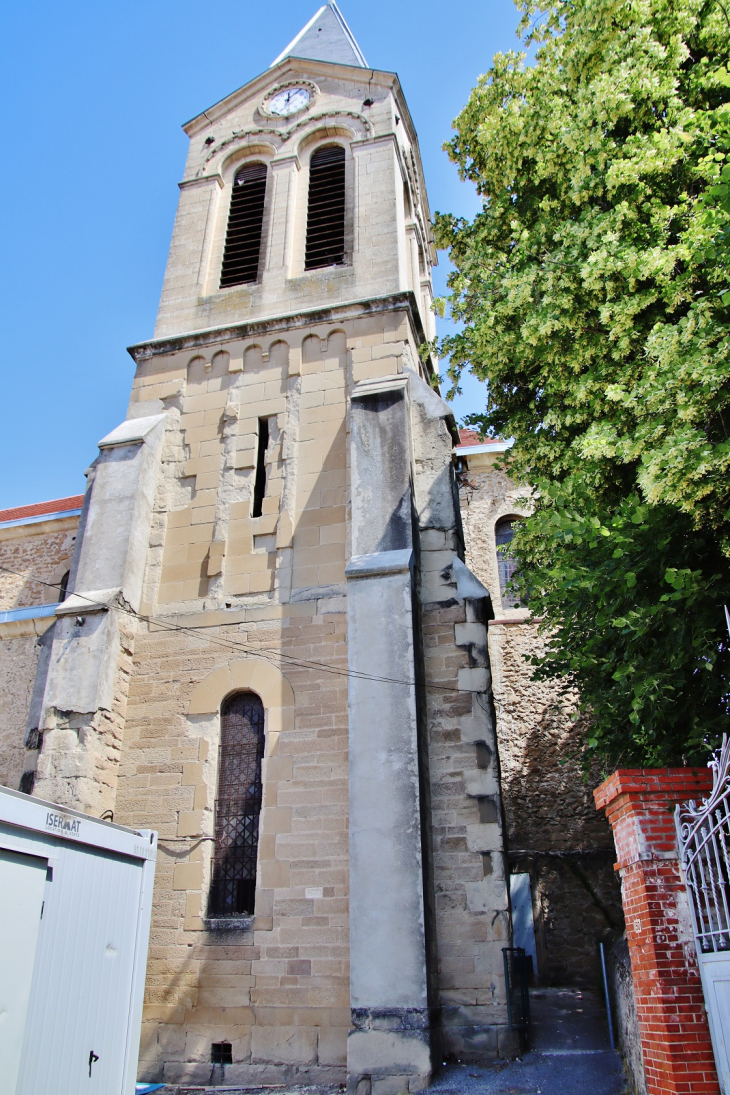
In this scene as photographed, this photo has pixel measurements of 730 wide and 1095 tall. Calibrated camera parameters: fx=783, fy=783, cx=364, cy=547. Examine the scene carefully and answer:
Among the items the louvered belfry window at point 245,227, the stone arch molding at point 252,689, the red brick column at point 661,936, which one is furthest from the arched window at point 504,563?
the red brick column at point 661,936

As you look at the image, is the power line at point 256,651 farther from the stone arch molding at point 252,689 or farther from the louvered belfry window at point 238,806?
the louvered belfry window at point 238,806

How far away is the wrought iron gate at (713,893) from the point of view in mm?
4266

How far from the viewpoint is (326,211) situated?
45.8ft

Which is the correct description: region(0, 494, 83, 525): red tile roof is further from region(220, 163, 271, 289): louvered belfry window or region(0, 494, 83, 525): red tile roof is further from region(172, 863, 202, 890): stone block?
region(172, 863, 202, 890): stone block

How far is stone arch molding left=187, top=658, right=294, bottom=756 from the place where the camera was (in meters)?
9.19

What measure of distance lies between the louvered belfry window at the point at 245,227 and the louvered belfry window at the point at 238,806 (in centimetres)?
770

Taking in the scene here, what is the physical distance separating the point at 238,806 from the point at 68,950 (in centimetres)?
348

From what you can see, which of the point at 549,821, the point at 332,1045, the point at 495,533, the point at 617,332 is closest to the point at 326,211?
the point at 495,533

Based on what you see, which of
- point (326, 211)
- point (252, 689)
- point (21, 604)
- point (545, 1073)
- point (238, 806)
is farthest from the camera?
point (21, 604)

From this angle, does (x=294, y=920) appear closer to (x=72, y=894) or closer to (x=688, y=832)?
(x=72, y=894)

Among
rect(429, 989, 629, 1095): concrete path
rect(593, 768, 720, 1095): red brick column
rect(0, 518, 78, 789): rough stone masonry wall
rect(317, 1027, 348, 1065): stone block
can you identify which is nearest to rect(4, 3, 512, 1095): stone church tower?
rect(317, 1027, 348, 1065): stone block

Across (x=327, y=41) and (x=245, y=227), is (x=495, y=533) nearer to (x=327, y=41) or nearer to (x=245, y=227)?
(x=245, y=227)

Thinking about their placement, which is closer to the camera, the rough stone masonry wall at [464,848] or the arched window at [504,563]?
the rough stone masonry wall at [464,848]

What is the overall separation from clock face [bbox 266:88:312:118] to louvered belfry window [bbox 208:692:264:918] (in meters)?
12.0
